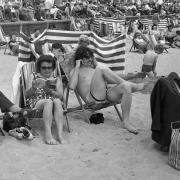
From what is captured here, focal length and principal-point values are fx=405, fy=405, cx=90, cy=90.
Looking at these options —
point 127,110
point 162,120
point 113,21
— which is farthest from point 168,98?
point 113,21

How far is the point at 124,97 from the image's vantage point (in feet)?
17.3

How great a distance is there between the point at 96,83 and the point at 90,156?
51.9 inches

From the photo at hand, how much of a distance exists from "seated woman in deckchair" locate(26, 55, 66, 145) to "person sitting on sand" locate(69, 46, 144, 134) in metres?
0.33

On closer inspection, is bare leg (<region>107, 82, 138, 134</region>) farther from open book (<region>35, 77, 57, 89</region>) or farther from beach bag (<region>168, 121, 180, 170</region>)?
beach bag (<region>168, 121, 180, 170</region>)

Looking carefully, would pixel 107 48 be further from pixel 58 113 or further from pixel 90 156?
pixel 90 156

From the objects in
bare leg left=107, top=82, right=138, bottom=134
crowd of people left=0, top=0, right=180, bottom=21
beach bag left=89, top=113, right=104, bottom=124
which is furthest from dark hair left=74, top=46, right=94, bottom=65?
crowd of people left=0, top=0, right=180, bottom=21

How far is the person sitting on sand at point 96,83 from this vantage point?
5.32 meters

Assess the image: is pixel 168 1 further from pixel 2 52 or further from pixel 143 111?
pixel 143 111

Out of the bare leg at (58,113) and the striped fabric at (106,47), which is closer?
the bare leg at (58,113)

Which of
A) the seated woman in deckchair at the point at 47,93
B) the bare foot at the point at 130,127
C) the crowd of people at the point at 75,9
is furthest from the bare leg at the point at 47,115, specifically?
the crowd of people at the point at 75,9

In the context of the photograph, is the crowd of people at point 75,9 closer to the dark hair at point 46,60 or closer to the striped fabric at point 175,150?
the dark hair at point 46,60

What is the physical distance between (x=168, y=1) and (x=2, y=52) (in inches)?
992

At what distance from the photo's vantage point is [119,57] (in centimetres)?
670

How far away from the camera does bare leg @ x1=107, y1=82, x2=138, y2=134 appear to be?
5.25 meters
